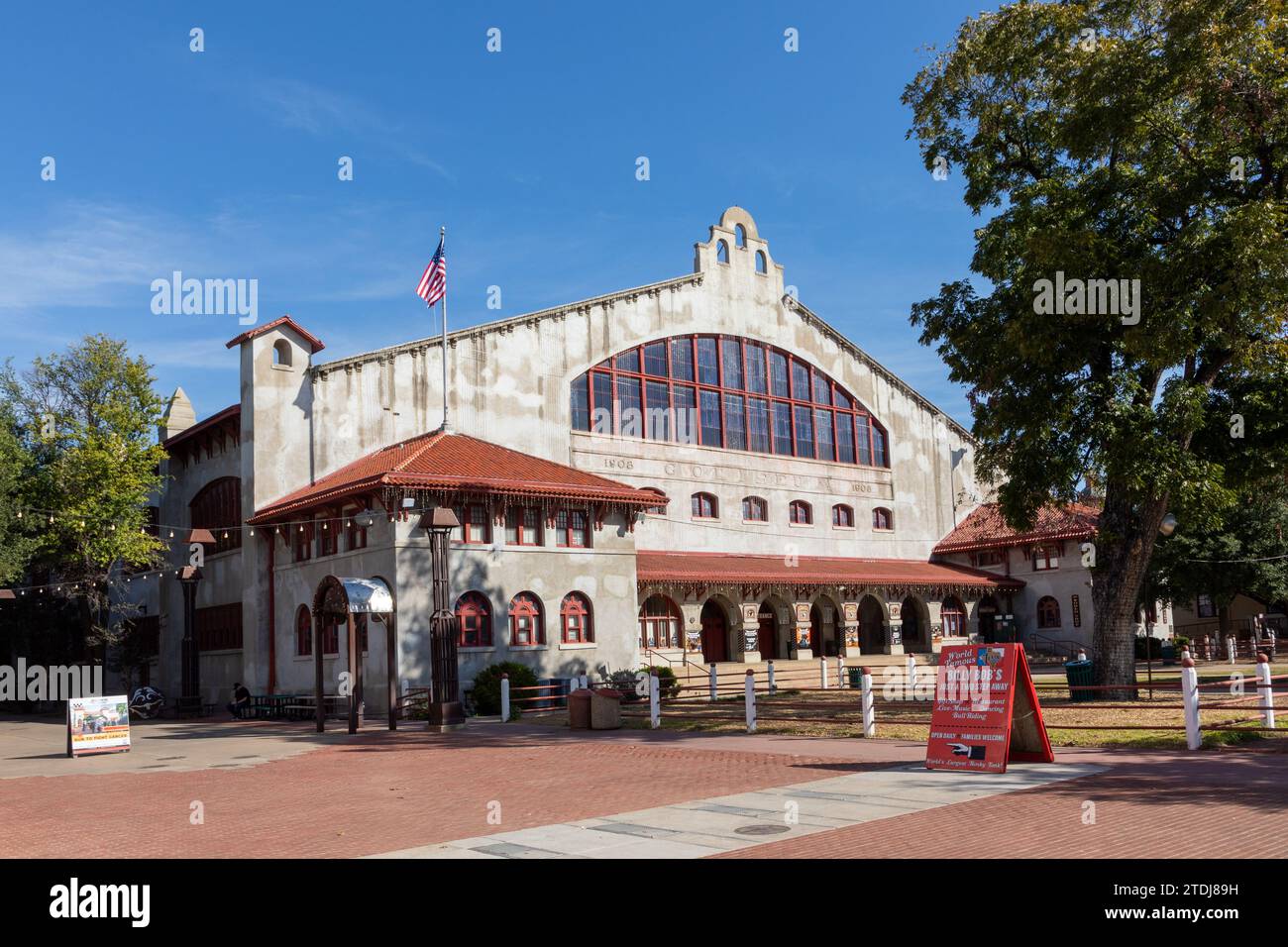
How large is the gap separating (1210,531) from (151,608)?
4329 cm

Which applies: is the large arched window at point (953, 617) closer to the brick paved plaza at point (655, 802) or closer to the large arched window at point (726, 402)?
the large arched window at point (726, 402)

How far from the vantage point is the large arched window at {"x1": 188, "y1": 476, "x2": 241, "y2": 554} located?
3866 centimetres

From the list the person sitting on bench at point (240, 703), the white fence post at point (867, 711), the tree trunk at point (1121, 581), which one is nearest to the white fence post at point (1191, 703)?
the white fence post at point (867, 711)

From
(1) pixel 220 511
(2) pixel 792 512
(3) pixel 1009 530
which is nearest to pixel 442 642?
(1) pixel 220 511

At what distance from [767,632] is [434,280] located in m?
23.4

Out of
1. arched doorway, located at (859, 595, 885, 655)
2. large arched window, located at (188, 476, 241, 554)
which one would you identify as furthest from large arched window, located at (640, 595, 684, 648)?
large arched window, located at (188, 476, 241, 554)

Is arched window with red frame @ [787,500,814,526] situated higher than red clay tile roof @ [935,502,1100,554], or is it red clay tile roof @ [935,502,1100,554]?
arched window with red frame @ [787,500,814,526]

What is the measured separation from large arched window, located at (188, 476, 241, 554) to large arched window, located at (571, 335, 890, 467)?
12.5 metres

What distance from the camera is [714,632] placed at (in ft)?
153

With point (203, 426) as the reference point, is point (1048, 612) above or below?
below

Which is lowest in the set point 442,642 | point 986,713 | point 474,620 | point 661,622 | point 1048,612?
point 1048,612

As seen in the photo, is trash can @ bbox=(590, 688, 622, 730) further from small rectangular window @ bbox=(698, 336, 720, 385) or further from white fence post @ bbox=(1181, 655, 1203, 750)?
small rectangular window @ bbox=(698, 336, 720, 385)

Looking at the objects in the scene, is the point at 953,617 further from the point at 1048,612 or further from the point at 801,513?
the point at 801,513

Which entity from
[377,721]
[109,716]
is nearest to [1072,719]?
[377,721]
